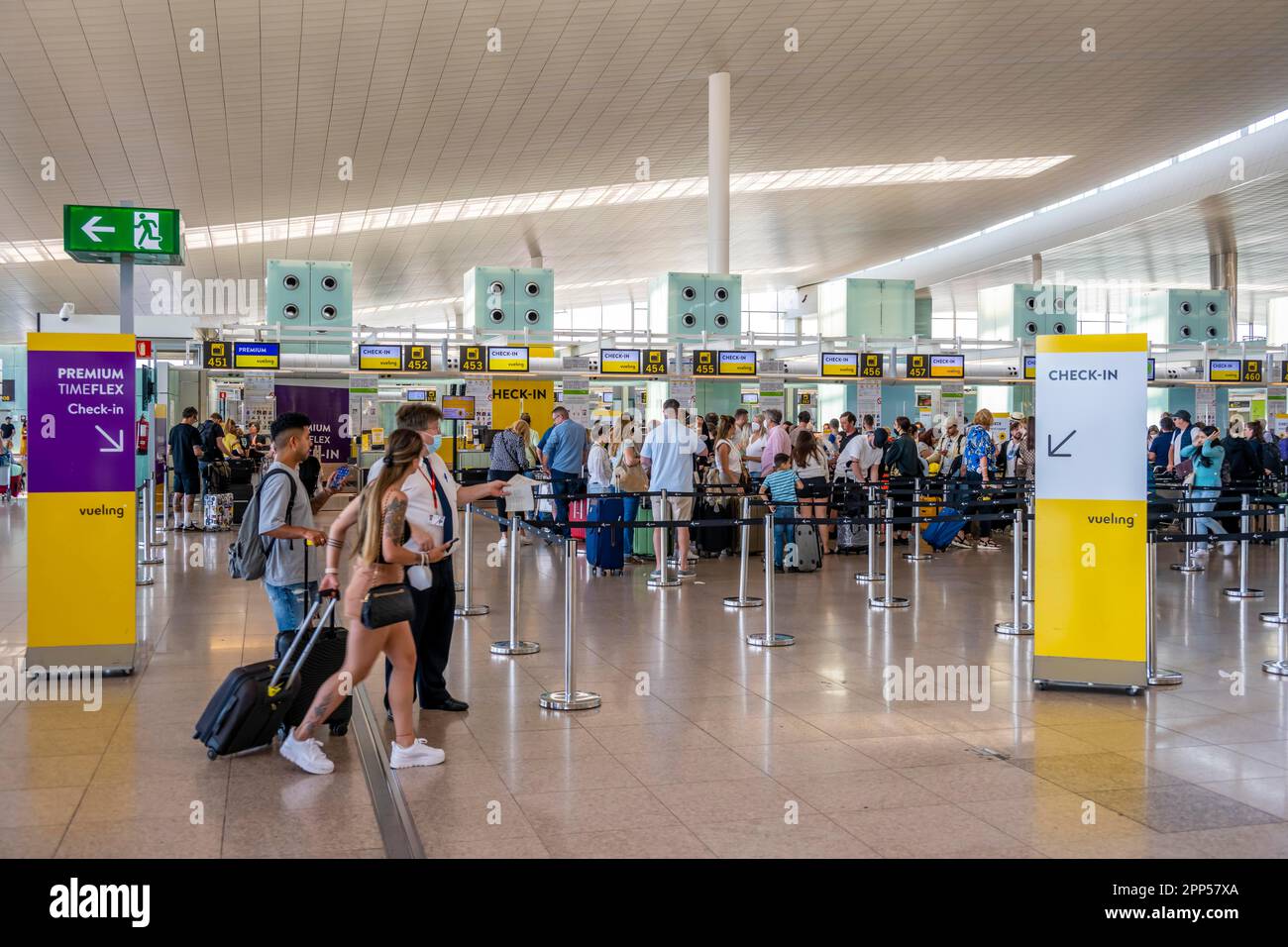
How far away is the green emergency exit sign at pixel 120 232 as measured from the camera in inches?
304

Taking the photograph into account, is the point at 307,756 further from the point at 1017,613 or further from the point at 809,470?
the point at 809,470

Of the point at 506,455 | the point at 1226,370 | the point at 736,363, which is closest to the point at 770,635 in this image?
the point at 506,455

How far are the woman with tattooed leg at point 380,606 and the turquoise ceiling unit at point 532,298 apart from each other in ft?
48.6

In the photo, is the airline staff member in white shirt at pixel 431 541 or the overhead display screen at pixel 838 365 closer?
the airline staff member in white shirt at pixel 431 541

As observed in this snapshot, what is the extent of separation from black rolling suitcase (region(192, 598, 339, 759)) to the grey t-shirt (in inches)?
22.3

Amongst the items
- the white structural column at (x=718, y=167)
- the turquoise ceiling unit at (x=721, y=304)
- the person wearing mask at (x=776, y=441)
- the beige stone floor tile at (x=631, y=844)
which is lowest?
the beige stone floor tile at (x=631, y=844)

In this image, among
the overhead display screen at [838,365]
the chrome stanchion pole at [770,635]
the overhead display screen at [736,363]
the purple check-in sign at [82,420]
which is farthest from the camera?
the overhead display screen at [838,365]

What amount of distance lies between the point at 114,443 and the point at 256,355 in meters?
9.92

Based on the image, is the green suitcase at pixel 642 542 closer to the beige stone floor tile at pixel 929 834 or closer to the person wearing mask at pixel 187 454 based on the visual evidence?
the person wearing mask at pixel 187 454

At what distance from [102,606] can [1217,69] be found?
17.3 m

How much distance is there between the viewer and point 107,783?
520 cm

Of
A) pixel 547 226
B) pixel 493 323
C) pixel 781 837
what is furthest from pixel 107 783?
pixel 547 226

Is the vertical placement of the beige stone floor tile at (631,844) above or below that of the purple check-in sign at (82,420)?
below

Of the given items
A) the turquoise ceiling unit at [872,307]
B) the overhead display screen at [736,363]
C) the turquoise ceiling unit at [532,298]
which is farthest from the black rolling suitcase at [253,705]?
the turquoise ceiling unit at [872,307]
